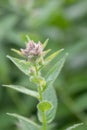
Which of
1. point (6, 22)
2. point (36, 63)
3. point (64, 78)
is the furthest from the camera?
point (6, 22)

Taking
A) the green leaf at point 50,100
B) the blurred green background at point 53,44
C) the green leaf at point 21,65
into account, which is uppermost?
the blurred green background at point 53,44

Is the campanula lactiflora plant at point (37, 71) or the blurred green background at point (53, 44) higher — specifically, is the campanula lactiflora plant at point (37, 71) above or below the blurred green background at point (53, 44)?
below

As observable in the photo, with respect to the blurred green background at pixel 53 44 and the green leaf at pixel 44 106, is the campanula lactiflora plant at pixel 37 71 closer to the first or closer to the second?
the green leaf at pixel 44 106

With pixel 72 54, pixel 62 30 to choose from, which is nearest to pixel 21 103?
pixel 72 54

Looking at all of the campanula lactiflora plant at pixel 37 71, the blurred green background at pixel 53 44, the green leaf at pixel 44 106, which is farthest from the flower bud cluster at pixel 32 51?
the blurred green background at pixel 53 44

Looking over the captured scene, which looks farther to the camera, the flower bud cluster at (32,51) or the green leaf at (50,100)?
the green leaf at (50,100)

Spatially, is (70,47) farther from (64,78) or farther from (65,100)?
(65,100)

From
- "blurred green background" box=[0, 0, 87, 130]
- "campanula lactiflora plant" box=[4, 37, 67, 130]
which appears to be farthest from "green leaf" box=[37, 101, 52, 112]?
"blurred green background" box=[0, 0, 87, 130]
